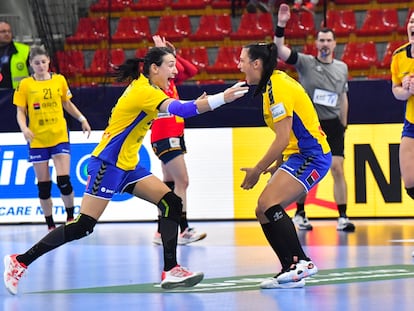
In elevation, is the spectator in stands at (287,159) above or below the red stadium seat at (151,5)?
below

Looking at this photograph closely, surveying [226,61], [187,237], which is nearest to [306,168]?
[187,237]

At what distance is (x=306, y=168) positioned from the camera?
700 centimetres

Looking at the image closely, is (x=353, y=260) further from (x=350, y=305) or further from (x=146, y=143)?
(x=146, y=143)

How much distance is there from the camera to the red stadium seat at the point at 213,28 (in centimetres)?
1509

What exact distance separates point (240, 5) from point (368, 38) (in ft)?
6.97

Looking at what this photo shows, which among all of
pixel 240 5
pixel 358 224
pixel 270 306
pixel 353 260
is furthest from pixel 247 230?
pixel 240 5

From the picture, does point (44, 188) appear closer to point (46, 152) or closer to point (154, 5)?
point (46, 152)

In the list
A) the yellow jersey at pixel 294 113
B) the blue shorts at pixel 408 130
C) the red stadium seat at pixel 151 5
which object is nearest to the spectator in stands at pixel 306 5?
the red stadium seat at pixel 151 5

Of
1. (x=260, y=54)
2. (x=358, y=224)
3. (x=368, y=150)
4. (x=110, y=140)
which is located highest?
(x=260, y=54)

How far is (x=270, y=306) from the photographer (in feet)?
19.9

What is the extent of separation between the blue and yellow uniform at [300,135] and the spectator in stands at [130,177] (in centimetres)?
74

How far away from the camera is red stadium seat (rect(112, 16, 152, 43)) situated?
15.4 metres

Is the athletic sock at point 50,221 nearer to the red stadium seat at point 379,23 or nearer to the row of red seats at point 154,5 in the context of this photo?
the row of red seats at point 154,5

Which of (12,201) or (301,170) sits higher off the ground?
(301,170)
